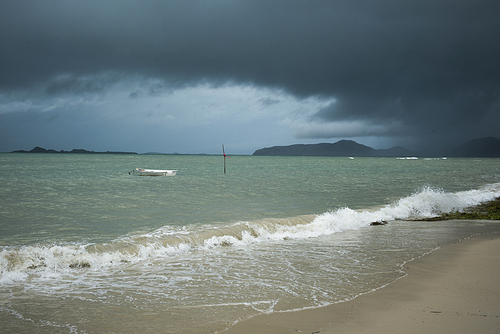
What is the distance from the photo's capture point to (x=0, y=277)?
699cm

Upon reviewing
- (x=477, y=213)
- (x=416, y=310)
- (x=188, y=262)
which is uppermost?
(x=416, y=310)

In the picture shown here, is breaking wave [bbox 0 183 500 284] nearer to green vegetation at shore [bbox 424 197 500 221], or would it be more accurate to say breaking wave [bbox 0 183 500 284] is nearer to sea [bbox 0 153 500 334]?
sea [bbox 0 153 500 334]

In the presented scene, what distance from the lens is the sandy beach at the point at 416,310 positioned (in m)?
4.52

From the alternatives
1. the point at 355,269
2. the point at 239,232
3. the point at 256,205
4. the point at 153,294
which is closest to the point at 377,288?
the point at 355,269

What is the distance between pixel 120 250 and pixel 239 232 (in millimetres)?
4138

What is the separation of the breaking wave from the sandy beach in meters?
5.17

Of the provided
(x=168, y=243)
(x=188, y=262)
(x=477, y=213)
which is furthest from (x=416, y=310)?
(x=477, y=213)

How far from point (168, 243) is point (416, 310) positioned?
719 centimetres

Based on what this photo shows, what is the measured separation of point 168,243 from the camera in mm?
9953

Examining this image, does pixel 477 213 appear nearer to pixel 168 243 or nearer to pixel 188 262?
pixel 188 262

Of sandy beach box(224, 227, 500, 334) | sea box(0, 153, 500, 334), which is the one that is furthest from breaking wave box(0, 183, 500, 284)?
sandy beach box(224, 227, 500, 334)

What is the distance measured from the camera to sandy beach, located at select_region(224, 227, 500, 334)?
14.8ft

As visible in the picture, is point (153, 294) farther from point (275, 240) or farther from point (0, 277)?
point (275, 240)

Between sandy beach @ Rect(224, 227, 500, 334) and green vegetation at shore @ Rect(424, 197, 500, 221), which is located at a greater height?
sandy beach @ Rect(224, 227, 500, 334)
